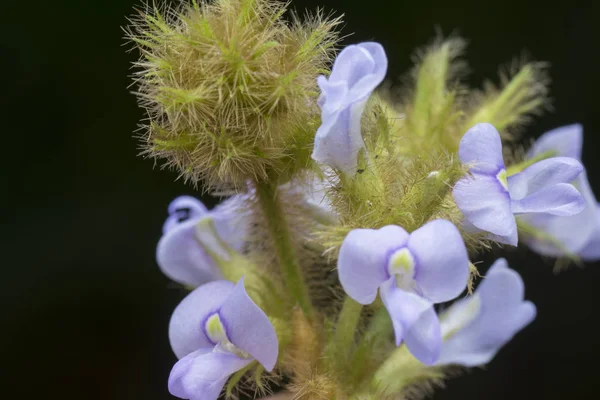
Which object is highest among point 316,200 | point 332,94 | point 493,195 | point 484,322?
point 332,94

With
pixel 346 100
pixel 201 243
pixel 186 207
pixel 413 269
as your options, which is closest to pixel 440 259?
pixel 413 269

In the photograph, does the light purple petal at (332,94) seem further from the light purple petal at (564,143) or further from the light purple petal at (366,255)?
the light purple petal at (564,143)

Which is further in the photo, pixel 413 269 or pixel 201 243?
pixel 201 243

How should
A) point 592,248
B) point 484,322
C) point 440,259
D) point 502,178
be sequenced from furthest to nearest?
point 592,248
point 484,322
point 502,178
point 440,259

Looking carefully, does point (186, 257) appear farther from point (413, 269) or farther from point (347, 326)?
point (413, 269)

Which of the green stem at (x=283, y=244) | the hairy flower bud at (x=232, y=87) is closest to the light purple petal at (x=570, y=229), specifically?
the green stem at (x=283, y=244)

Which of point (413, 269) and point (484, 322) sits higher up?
point (413, 269)

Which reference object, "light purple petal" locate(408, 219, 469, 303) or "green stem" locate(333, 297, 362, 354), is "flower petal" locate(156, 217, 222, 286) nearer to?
"green stem" locate(333, 297, 362, 354)
